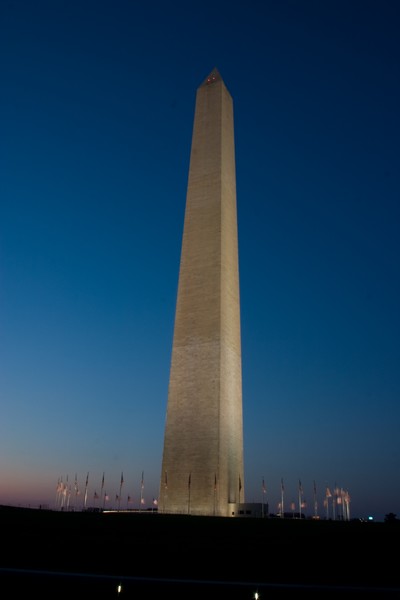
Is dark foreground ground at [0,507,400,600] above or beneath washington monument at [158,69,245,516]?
beneath

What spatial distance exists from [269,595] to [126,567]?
698 centimetres

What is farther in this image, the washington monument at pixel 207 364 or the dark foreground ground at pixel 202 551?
the washington monument at pixel 207 364

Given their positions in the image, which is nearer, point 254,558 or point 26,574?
point 26,574

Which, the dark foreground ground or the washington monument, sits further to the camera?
the washington monument

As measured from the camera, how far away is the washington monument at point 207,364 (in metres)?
27.0

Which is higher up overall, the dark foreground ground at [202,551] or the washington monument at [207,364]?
the washington monument at [207,364]

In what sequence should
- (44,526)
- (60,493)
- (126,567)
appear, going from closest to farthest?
(126,567)
(44,526)
(60,493)

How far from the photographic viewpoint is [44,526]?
15.1m

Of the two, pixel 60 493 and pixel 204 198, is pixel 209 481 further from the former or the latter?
pixel 60 493

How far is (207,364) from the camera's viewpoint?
28109 mm

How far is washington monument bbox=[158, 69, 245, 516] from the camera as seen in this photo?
1062 inches

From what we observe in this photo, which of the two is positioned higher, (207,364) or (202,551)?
(207,364)

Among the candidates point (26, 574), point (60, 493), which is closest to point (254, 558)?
point (26, 574)

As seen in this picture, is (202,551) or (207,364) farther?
(207,364)
